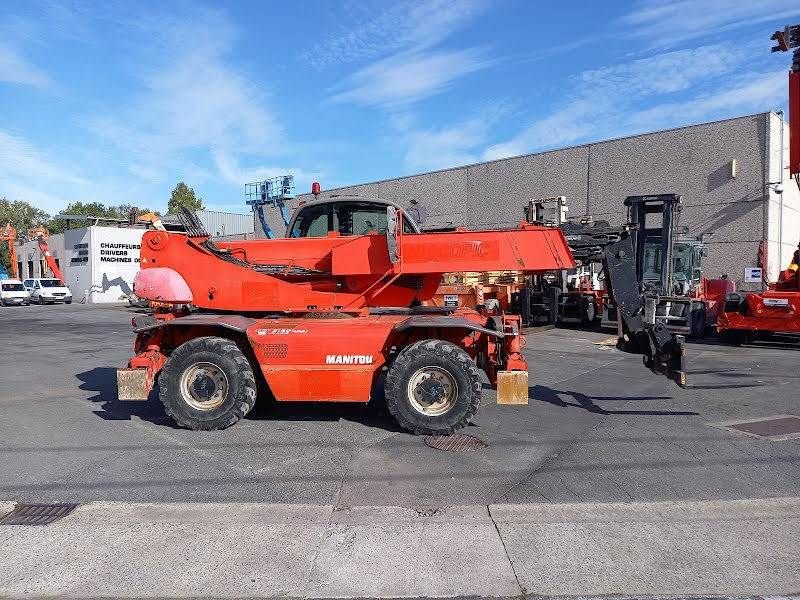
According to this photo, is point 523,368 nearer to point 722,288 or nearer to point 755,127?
point 722,288

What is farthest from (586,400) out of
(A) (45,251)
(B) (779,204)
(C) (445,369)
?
(A) (45,251)

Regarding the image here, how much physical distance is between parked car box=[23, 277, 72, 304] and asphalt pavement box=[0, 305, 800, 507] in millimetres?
32347

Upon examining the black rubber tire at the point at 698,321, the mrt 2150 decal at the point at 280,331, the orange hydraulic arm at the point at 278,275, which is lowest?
the black rubber tire at the point at 698,321

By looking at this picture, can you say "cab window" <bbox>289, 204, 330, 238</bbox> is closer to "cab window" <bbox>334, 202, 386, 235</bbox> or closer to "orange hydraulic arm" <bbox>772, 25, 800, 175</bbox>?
"cab window" <bbox>334, 202, 386, 235</bbox>

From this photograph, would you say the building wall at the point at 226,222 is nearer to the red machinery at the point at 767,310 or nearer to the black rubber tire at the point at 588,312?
the black rubber tire at the point at 588,312

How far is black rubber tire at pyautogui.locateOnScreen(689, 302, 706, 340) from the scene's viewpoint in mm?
16062

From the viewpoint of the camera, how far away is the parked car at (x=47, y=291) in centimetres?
3759

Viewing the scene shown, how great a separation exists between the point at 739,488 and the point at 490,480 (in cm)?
201

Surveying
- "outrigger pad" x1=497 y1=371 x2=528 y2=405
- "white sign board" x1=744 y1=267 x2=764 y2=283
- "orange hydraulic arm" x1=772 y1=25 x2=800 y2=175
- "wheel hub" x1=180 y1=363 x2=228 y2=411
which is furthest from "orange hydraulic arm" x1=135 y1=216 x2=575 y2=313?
"white sign board" x1=744 y1=267 x2=764 y2=283

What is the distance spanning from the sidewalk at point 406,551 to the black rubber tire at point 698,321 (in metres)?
12.6

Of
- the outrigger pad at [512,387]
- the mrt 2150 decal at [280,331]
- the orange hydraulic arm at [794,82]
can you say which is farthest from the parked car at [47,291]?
the orange hydraulic arm at [794,82]

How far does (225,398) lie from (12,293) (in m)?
37.7

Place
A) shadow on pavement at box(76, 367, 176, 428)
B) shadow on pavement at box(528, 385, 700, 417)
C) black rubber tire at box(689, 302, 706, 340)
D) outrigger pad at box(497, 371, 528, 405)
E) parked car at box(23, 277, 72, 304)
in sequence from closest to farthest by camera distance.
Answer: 1. outrigger pad at box(497, 371, 528, 405)
2. shadow on pavement at box(76, 367, 176, 428)
3. shadow on pavement at box(528, 385, 700, 417)
4. black rubber tire at box(689, 302, 706, 340)
5. parked car at box(23, 277, 72, 304)

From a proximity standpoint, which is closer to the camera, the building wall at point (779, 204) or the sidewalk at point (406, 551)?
the sidewalk at point (406, 551)
